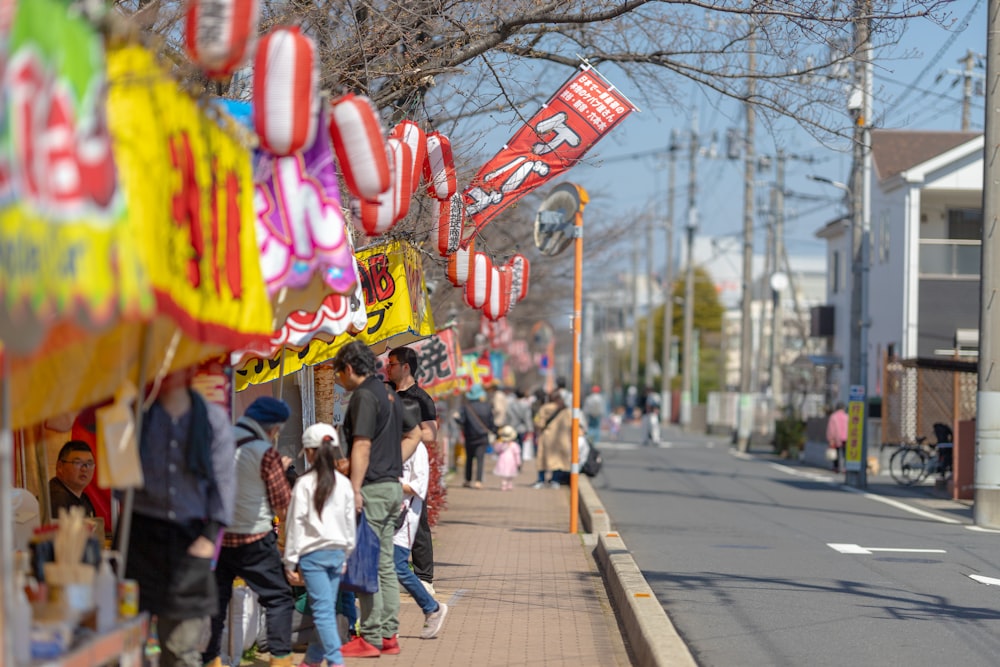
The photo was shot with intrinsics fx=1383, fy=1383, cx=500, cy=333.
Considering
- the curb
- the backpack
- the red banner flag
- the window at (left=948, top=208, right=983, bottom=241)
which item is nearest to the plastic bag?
the curb

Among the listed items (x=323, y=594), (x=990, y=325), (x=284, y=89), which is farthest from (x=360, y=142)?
(x=990, y=325)

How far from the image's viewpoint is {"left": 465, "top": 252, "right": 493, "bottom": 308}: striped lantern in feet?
43.2

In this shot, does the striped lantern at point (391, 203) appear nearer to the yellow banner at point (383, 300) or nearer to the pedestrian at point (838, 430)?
the yellow banner at point (383, 300)

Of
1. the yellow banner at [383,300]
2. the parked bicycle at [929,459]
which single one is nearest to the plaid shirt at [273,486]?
the yellow banner at [383,300]

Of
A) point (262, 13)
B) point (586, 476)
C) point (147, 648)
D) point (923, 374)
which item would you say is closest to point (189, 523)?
point (147, 648)

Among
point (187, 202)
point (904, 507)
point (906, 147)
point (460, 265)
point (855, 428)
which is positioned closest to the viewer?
point (187, 202)

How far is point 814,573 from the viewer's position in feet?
42.8

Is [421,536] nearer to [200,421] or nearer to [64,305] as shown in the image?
[200,421]

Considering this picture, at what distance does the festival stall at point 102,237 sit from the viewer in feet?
12.9

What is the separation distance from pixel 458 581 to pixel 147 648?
5.91 meters

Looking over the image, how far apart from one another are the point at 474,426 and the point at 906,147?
→ 2786 cm

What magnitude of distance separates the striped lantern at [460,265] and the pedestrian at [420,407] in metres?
2.37

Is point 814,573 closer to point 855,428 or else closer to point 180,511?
point 180,511

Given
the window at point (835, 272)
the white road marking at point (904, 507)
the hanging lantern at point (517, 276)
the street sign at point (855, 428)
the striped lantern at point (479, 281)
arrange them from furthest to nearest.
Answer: the window at point (835, 272), the street sign at point (855, 428), the white road marking at point (904, 507), the hanging lantern at point (517, 276), the striped lantern at point (479, 281)
